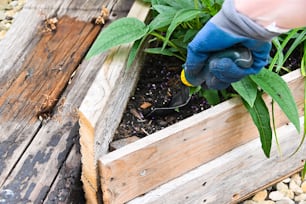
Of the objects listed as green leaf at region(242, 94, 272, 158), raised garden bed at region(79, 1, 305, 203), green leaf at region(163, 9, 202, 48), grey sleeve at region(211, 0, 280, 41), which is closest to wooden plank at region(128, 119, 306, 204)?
raised garden bed at region(79, 1, 305, 203)

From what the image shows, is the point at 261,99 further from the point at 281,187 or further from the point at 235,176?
the point at 281,187

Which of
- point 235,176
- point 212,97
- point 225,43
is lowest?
point 235,176

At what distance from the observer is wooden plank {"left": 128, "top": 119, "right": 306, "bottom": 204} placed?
1.62m

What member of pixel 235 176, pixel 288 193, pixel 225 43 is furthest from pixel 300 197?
pixel 225 43

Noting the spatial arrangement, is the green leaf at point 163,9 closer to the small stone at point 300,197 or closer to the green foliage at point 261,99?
the green foliage at point 261,99

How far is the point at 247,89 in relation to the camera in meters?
1.56

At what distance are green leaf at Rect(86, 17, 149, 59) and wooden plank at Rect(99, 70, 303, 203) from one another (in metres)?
0.25

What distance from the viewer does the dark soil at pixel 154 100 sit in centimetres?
165

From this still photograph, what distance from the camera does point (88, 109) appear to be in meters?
1.43

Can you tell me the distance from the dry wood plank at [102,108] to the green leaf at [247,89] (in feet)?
0.94

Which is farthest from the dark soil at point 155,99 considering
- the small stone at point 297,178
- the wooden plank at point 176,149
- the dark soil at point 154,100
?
the small stone at point 297,178

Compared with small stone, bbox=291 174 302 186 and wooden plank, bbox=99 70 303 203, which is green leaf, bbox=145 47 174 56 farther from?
small stone, bbox=291 174 302 186

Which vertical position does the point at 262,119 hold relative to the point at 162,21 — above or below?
below

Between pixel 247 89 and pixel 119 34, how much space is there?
35 cm
